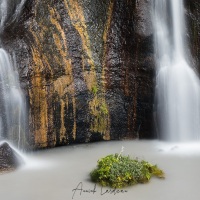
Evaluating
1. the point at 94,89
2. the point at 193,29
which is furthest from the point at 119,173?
the point at 193,29

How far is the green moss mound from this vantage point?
28.0ft

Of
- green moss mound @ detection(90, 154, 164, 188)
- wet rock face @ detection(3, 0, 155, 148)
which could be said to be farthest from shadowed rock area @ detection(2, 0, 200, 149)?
green moss mound @ detection(90, 154, 164, 188)

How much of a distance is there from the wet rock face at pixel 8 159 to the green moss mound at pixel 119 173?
1.71m

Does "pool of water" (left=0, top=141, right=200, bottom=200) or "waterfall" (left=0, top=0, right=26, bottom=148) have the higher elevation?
"waterfall" (left=0, top=0, right=26, bottom=148)

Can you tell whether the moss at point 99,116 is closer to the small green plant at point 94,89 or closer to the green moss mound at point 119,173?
the small green plant at point 94,89

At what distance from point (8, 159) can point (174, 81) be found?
4.57 meters

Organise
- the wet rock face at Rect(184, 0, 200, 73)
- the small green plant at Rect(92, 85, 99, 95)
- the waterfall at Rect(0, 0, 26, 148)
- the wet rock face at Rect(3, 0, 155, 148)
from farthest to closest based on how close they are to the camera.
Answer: the wet rock face at Rect(184, 0, 200, 73)
the small green plant at Rect(92, 85, 99, 95)
the wet rock face at Rect(3, 0, 155, 148)
the waterfall at Rect(0, 0, 26, 148)

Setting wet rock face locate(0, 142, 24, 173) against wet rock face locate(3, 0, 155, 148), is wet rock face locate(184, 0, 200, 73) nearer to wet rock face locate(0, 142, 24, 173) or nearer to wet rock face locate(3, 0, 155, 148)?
wet rock face locate(3, 0, 155, 148)

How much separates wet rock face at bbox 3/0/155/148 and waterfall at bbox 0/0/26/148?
7.1 inches

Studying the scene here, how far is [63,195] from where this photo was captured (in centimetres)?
832

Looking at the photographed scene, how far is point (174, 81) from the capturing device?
1199 cm

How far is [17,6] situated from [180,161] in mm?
5369

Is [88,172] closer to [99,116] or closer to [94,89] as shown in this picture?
[99,116]

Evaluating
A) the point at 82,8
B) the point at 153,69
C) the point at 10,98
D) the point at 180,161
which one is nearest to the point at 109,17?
the point at 82,8
